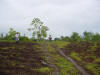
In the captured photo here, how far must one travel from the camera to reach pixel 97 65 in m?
25.7

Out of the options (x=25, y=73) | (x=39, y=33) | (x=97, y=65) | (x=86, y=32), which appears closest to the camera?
(x=25, y=73)

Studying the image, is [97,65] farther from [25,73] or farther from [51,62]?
[25,73]

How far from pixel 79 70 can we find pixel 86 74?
1.74 meters

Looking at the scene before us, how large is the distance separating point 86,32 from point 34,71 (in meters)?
85.4

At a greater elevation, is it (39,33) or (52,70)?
(39,33)

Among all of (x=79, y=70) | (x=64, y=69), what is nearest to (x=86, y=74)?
(x=79, y=70)

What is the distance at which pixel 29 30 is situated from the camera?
231ft

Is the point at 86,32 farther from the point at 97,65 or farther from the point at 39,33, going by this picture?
the point at 97,65

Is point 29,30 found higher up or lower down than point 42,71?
higher up

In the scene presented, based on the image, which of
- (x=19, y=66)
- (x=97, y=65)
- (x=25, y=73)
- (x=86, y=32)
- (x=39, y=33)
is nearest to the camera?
(x=25, y=73)

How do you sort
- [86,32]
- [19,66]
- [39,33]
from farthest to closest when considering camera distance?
1. [86,32]
2. [39,33]
3. [19,66]

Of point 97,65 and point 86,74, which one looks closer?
point 86,74

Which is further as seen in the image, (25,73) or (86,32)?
(86,32)

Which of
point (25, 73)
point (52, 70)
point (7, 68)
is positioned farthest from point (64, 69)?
point (7, 68)
